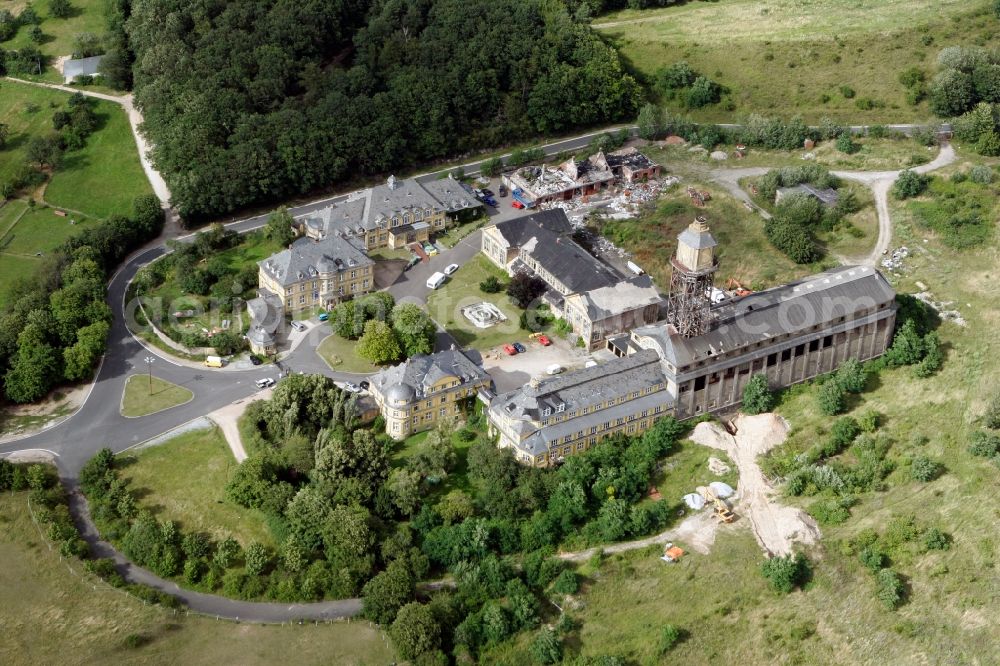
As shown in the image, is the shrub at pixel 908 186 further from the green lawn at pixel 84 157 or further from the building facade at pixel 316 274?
the green lawn at pixel 84 157

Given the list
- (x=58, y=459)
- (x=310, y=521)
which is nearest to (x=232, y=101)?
(x=58, y=459)

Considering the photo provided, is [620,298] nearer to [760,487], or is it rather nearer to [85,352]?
[760,487]

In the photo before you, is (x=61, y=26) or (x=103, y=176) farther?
(x=61, y=26)

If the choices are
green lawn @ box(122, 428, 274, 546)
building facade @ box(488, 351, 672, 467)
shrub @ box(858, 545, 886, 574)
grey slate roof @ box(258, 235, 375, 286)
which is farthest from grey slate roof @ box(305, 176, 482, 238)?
shrub @ box(858, 545, 886, 574)

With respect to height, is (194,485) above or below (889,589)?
below

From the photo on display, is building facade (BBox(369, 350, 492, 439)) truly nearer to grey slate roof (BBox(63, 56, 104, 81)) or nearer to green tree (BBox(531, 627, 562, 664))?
green tree (BBox(531, 627, 562, 664))

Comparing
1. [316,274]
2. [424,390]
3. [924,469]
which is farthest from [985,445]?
[316,274]

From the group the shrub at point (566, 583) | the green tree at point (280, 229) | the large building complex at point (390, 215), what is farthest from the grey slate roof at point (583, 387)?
the green tree at point (280, 229)
